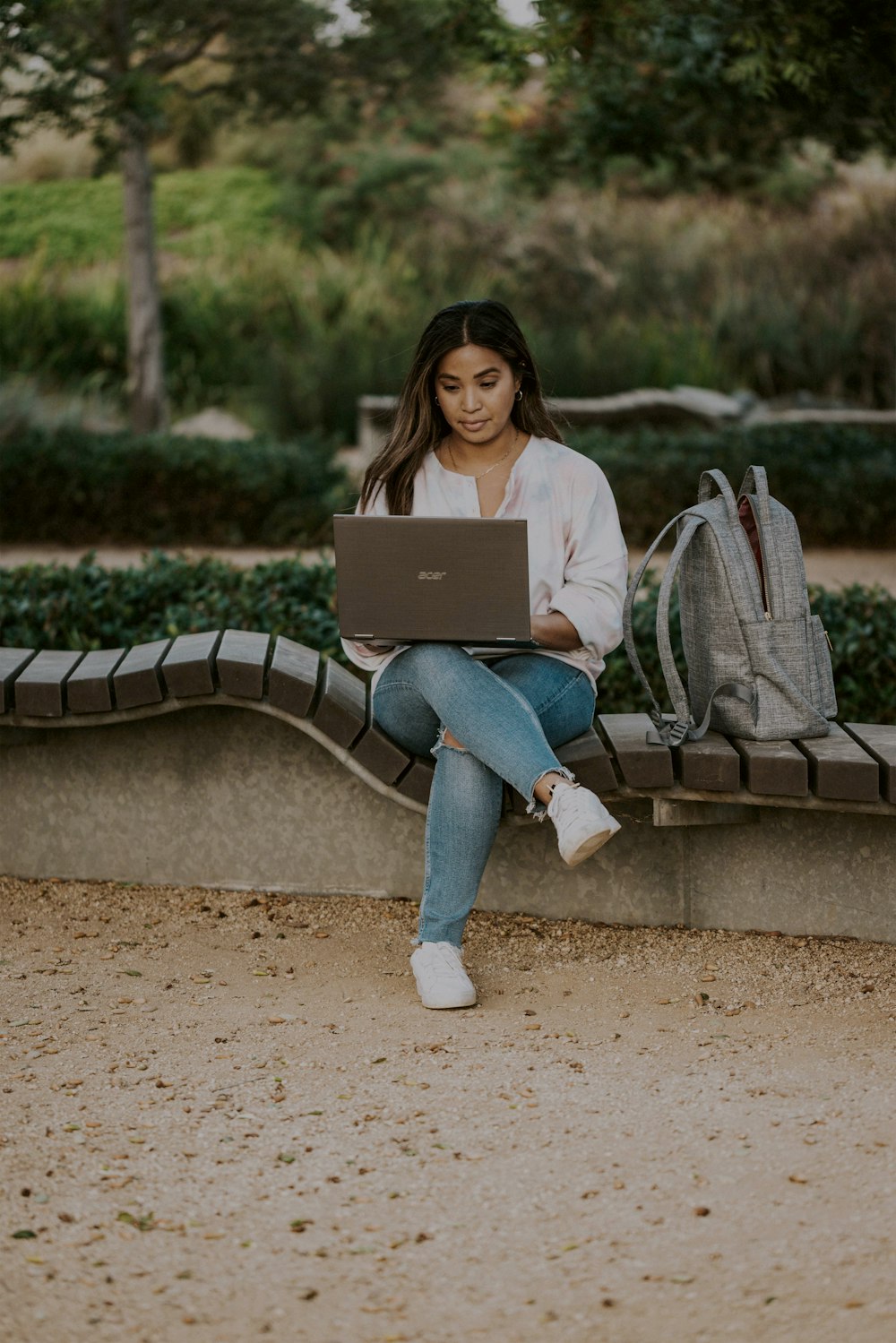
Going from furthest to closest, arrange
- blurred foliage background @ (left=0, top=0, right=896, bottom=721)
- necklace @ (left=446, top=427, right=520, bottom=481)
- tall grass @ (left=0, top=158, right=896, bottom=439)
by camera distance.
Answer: tall grass @ (left=0, top=158, right=896, bottom=439)
blurred foliage background @ (left=0, top=0, right=896, bottom=721)
necklace @ (left=446, top=427, right=520, bottom=481)

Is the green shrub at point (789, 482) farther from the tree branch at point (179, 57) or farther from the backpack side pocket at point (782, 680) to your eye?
the backpack side pocket at point (782, 680)

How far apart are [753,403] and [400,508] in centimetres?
912

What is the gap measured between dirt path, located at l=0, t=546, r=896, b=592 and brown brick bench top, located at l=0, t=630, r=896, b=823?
367 centimetres

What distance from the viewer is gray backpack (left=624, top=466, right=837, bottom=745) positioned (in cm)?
303

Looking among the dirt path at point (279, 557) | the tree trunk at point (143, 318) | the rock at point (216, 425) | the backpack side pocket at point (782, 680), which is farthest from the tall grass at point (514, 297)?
the backpack side pocket at point (782, 680)

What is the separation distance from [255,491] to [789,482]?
2.96m

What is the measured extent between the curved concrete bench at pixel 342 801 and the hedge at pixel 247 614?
72cm

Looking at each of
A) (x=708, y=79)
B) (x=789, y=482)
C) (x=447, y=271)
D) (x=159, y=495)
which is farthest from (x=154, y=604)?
(x=447, y=271)

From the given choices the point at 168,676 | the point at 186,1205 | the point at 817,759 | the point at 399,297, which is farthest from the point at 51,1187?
the point at 399,297

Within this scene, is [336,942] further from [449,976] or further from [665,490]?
[665,490]

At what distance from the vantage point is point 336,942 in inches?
129

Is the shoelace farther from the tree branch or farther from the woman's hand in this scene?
the tree branch

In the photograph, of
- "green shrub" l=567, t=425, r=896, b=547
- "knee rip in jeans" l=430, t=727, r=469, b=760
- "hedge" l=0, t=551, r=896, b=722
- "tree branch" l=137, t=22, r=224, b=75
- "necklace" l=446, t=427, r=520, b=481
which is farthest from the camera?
"tree branch" l=137, t=22, r=224, b=75

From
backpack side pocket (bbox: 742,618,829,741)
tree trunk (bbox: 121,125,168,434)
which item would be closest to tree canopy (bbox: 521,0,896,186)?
backpack side pocket (bbox: 742,618,829,741)
